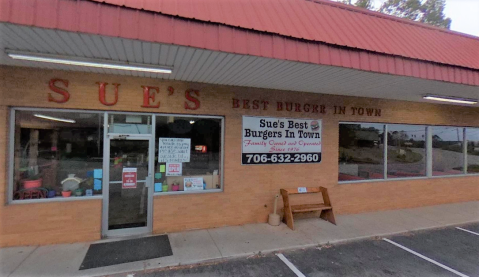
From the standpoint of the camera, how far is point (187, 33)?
3.38m

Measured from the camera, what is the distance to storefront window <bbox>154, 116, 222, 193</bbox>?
5500 mm

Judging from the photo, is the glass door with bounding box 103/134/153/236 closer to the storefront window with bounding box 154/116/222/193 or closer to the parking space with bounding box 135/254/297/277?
the storefront window with bounding box 154/116/222/193

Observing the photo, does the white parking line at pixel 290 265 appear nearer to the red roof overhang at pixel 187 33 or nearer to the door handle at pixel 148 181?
the door handle at pixel 148 181

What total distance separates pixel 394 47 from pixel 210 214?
522 centimetres

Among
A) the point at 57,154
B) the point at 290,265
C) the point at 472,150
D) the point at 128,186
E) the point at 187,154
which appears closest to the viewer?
the point at 290,265

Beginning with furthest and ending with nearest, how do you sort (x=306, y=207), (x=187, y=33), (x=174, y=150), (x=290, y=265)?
(x=306, y=207) < (x=174, y=150) < (x=290, y=265) < (x=187, y=33)

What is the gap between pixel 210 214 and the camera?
18.6 ft

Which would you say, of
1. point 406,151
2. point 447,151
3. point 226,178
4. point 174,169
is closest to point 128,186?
point 174,169

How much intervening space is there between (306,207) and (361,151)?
2860 millimetres

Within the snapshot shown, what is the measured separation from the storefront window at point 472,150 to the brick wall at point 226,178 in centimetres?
96

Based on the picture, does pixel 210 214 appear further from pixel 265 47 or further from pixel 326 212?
pixel 265 47

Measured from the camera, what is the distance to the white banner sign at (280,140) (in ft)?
19.7

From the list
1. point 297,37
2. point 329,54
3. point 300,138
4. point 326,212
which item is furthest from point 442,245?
point 297,37

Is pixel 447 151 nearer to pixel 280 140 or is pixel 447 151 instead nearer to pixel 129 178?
pixel 280 140
